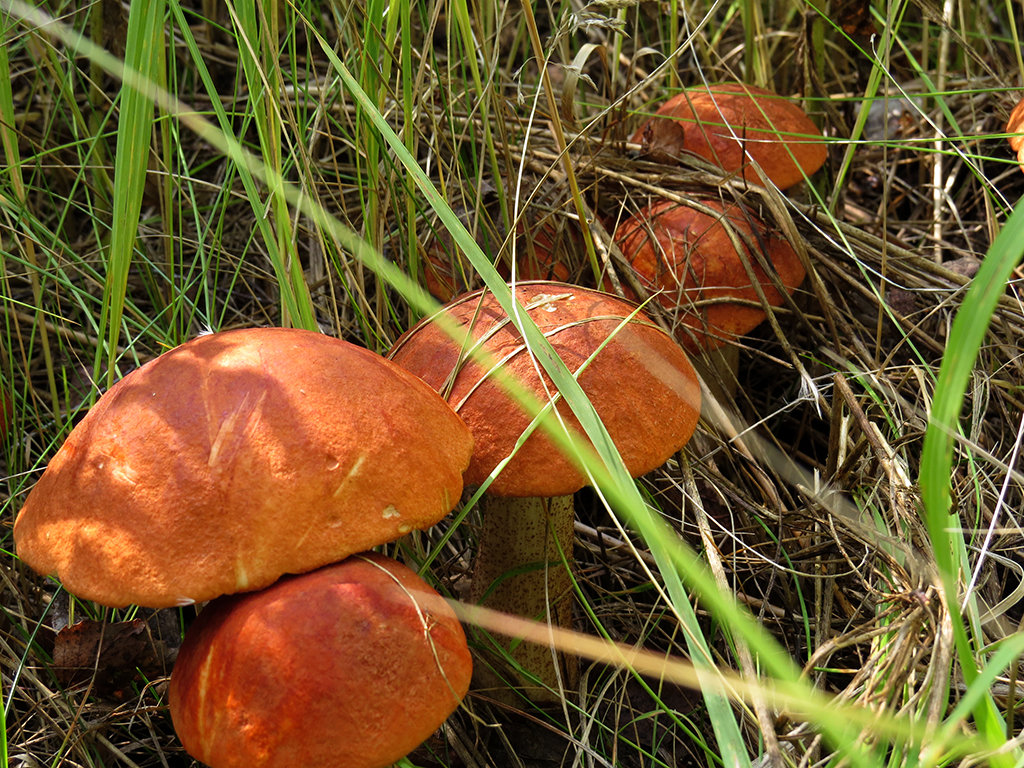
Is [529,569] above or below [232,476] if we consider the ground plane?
below

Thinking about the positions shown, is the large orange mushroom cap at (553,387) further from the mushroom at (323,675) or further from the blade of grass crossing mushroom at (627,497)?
the mushroom at (323,675)

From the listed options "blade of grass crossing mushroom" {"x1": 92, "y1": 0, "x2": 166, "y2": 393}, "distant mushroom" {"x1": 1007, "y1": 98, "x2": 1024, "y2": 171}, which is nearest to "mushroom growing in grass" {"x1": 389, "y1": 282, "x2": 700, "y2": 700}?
"blade of grass crossing mushroom" {"x1": 92, "y1": 0, "x2": 166, "y2": 393}

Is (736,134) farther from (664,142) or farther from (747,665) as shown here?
(747,665)

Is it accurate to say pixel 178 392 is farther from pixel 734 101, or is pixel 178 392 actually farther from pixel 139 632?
pixel 734 101

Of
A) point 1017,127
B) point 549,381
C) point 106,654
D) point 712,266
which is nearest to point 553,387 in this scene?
point 549,381

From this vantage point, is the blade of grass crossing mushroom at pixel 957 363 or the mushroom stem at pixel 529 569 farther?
the mushroom stem at pixel 529 569

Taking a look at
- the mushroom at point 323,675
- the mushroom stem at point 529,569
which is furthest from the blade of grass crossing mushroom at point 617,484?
the mushroom stem at point 529,569
